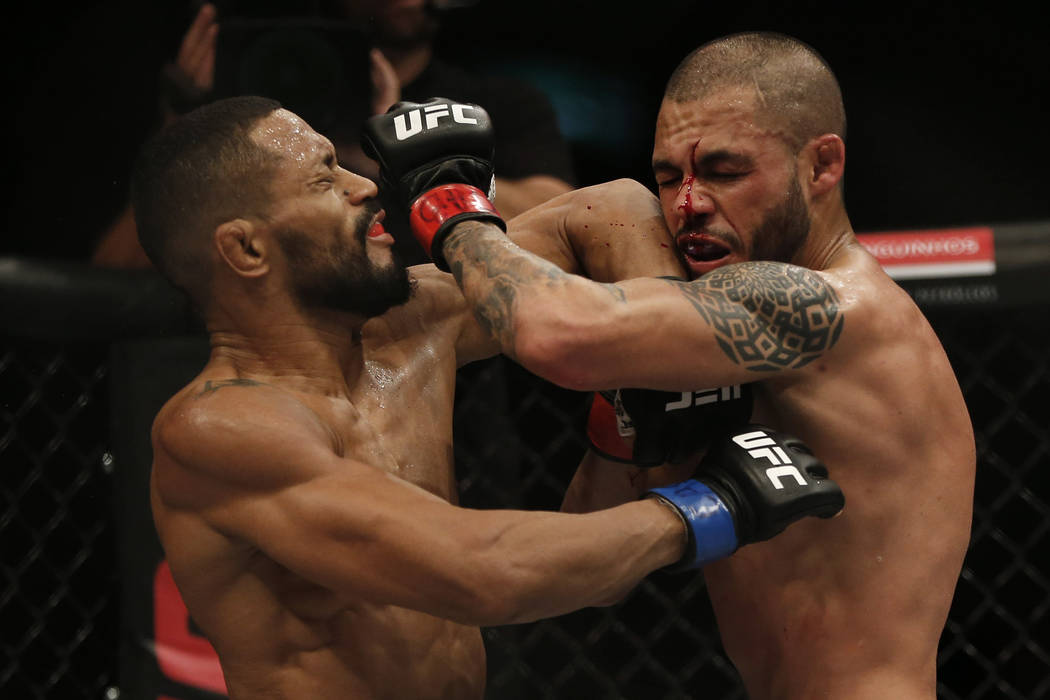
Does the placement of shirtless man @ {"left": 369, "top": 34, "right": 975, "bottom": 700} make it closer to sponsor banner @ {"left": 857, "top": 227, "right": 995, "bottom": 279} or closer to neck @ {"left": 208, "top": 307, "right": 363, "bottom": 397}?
neck @ {"left": 208, "top": 307, "right": 363, "bottom": 397}

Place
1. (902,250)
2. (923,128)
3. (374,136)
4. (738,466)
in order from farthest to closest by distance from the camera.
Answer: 1. (923,128)
2. (902,250)
3. (374,136)
4. (738,466)

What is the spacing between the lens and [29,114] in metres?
2.71

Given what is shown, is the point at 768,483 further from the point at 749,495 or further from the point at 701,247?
the point at 701,247

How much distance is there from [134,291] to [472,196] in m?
0.99

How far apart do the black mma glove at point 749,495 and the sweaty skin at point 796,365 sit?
87 millimetres

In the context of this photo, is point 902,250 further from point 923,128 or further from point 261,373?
point 261,373

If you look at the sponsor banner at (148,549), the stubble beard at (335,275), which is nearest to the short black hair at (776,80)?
the stubble beard at (335,275)

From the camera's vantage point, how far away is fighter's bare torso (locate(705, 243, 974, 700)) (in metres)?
1.46

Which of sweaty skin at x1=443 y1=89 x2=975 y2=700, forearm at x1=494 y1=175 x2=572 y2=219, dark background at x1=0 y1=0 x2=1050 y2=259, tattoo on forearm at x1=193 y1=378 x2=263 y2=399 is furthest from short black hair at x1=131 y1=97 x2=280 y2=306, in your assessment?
dark background at x1=0 y1=0 x2=1050 y2=259

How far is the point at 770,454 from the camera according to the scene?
1.40m

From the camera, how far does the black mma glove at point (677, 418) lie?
1476 millimetres

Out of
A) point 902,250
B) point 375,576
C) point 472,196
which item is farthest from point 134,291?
point 902,250

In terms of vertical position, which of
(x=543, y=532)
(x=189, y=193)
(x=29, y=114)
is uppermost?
(x=189, y=193)

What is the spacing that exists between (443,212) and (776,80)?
18.8 inches
